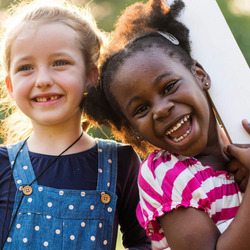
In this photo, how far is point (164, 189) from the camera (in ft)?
5.70

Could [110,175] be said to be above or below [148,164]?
below

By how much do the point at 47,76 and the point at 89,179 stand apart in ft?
1.67

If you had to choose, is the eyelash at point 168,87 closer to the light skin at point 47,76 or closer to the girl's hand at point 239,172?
the girl's hand at point 239,172

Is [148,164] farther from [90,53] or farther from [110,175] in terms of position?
[90,53]

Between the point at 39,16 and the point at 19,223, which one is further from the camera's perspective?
the point at 39,16

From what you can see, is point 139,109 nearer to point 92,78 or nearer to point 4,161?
point 92,78

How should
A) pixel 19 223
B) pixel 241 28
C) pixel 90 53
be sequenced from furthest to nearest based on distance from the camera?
pixel 241 28 → pixel 90 53 → pixel 19 223

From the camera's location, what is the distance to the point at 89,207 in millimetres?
2039

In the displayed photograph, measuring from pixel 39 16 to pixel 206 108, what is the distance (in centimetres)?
93

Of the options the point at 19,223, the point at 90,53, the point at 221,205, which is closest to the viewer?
the point at 221,205

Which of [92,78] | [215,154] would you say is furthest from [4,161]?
[215,154]

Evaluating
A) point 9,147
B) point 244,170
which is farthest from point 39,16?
point 244,170

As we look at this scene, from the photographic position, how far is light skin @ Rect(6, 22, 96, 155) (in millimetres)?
2096

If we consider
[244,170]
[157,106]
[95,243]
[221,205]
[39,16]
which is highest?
[39,16]
